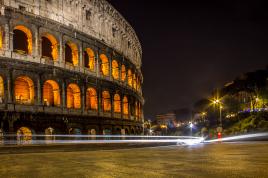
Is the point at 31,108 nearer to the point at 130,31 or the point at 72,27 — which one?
the point at 72,27

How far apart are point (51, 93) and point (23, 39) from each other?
4526mm

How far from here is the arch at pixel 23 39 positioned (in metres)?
23.2

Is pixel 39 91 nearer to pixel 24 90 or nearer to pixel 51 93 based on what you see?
pixel 24 90

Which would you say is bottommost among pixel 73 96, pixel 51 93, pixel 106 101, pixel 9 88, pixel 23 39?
pixel 106 101

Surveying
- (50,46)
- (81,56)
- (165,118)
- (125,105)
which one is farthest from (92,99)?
(165,118)

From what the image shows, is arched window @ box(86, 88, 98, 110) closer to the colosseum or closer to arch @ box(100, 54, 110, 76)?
the colosseum

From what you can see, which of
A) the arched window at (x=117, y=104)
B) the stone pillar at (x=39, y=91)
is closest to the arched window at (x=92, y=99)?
the arched window at (x=117, y=104)

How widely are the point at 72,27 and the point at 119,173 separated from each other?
22503 mm

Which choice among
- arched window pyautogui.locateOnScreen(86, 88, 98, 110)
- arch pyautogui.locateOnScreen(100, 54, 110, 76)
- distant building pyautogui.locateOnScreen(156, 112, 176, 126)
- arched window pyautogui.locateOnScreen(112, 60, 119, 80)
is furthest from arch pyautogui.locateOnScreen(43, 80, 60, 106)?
distant building pyautogui.locateOnScreen(156, 112, 176, 126)

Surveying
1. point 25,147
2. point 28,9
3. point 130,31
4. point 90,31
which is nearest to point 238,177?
point 25,147

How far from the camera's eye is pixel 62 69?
24.8m

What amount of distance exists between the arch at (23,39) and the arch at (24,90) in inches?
79.9

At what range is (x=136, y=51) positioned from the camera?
137 ft

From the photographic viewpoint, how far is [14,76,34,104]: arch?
22609 millimetres
